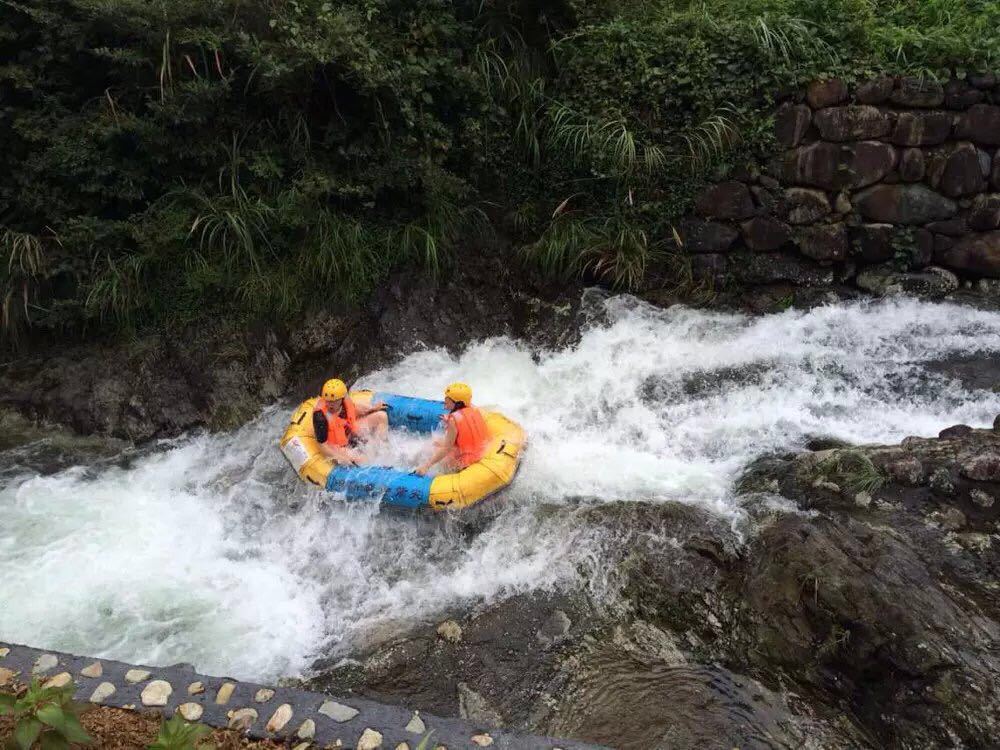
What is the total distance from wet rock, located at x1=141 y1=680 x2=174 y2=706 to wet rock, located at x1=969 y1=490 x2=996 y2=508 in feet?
15.0

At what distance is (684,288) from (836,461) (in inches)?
105

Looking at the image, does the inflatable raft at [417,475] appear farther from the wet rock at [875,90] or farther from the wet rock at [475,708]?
the wet rock at [875,90]

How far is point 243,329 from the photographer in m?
6.50

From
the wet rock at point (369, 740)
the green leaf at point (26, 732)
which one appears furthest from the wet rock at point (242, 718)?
the green leaf at point (26, 732)

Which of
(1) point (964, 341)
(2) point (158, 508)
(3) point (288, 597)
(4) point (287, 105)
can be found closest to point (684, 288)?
(1) point (964, 341)

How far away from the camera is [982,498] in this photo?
14.2 ft

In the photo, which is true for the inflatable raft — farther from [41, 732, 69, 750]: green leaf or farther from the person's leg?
[41, 732, 69, 750]: green leaf

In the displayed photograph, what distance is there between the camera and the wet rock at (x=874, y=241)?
22.1 ft

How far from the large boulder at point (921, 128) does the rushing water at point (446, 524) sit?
151 cm

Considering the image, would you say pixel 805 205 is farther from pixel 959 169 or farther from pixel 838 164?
pixel 959 169

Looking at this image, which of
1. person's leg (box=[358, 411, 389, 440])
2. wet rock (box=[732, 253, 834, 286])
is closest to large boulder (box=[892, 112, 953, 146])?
wet rock (box=[732, 253, 834, 286])

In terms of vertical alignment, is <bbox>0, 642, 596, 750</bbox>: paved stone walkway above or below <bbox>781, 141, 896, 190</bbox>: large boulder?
below

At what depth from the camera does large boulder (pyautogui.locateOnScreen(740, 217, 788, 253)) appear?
6.86 m

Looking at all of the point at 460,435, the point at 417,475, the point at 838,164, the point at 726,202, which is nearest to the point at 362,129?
the point at 460,435
